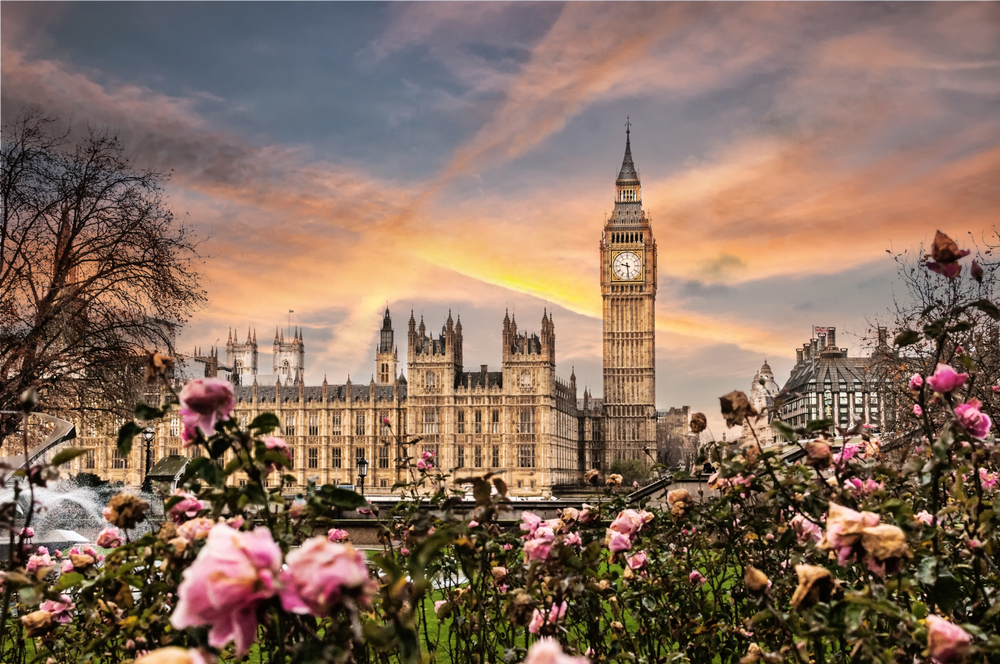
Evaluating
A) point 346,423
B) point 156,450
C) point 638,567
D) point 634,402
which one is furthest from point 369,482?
point 638,567

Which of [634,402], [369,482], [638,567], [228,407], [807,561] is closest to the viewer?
[228,407]

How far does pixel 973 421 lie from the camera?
228cm

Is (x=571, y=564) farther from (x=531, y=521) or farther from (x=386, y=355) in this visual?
(x=386, y=355)

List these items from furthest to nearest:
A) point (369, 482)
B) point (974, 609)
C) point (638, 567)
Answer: point (369, 482), point (638, 567), point (974, 609)

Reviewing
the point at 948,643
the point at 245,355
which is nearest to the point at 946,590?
the point at 948,643

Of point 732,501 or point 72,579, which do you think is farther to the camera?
point 732,501

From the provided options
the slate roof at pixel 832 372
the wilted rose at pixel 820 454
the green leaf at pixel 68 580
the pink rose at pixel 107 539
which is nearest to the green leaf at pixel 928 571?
the wilted rose at pixel 820 454

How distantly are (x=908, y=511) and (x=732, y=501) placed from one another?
1026 mm

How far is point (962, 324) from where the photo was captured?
2.38 m

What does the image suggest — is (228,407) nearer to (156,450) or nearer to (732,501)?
(732,501)

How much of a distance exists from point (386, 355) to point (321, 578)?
68168 mm

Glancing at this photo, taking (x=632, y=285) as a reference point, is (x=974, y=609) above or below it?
below

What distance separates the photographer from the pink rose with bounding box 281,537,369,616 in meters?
1.17

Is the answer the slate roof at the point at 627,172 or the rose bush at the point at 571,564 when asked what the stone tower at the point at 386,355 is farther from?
the rose bush at the point at 571,564
